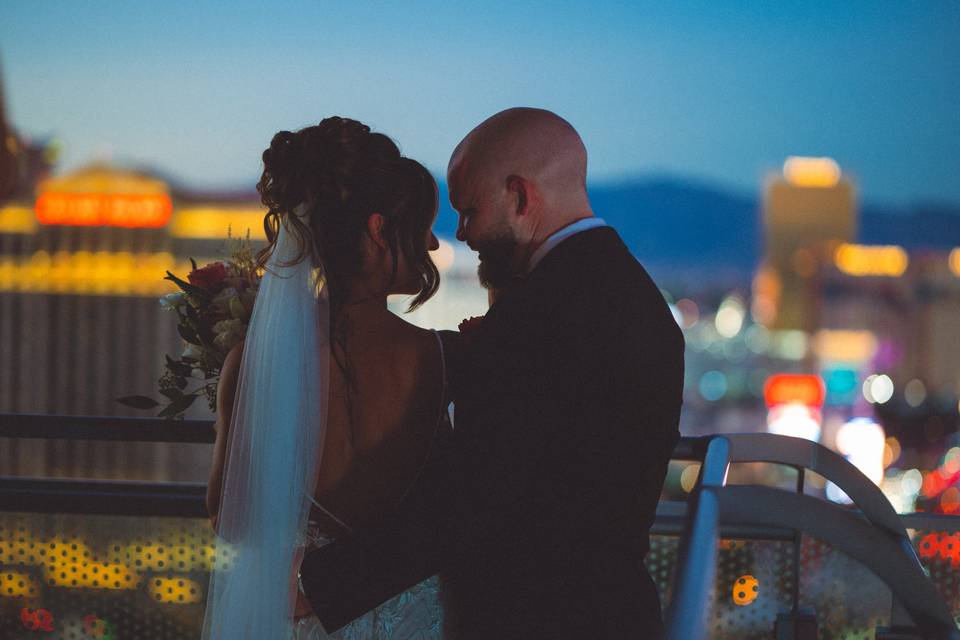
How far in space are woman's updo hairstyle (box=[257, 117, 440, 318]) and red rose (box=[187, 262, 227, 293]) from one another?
0.39 meters

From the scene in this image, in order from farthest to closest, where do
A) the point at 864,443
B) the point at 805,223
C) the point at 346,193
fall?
1. the point at 805,223
2. the point at 864,443
3. the point at 346,193

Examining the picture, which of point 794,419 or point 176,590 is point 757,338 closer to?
point 794,419

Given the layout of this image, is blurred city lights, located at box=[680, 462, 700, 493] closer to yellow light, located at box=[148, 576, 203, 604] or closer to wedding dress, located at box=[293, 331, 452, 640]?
wedding dress, located at box=[293, 331, 452, 640]

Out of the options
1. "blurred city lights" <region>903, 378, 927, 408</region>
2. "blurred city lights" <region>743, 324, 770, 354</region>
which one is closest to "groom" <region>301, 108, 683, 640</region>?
"blurred city lights" <region>903, 378, 927, 408</region>

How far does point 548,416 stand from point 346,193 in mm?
703

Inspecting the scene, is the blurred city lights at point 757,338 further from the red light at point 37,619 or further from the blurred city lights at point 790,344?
the red light at point 37,619

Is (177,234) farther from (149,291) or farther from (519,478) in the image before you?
(519,478)

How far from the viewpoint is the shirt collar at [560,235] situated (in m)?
2.11

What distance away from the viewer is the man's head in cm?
213

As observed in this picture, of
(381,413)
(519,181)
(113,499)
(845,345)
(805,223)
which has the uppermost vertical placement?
(805,223)

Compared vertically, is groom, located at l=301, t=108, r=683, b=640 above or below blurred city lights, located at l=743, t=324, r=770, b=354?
below

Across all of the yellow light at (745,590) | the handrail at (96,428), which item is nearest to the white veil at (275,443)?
the handrail at (96,428)

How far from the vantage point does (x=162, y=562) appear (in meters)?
3.89

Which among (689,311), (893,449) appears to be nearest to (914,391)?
(893,449)
